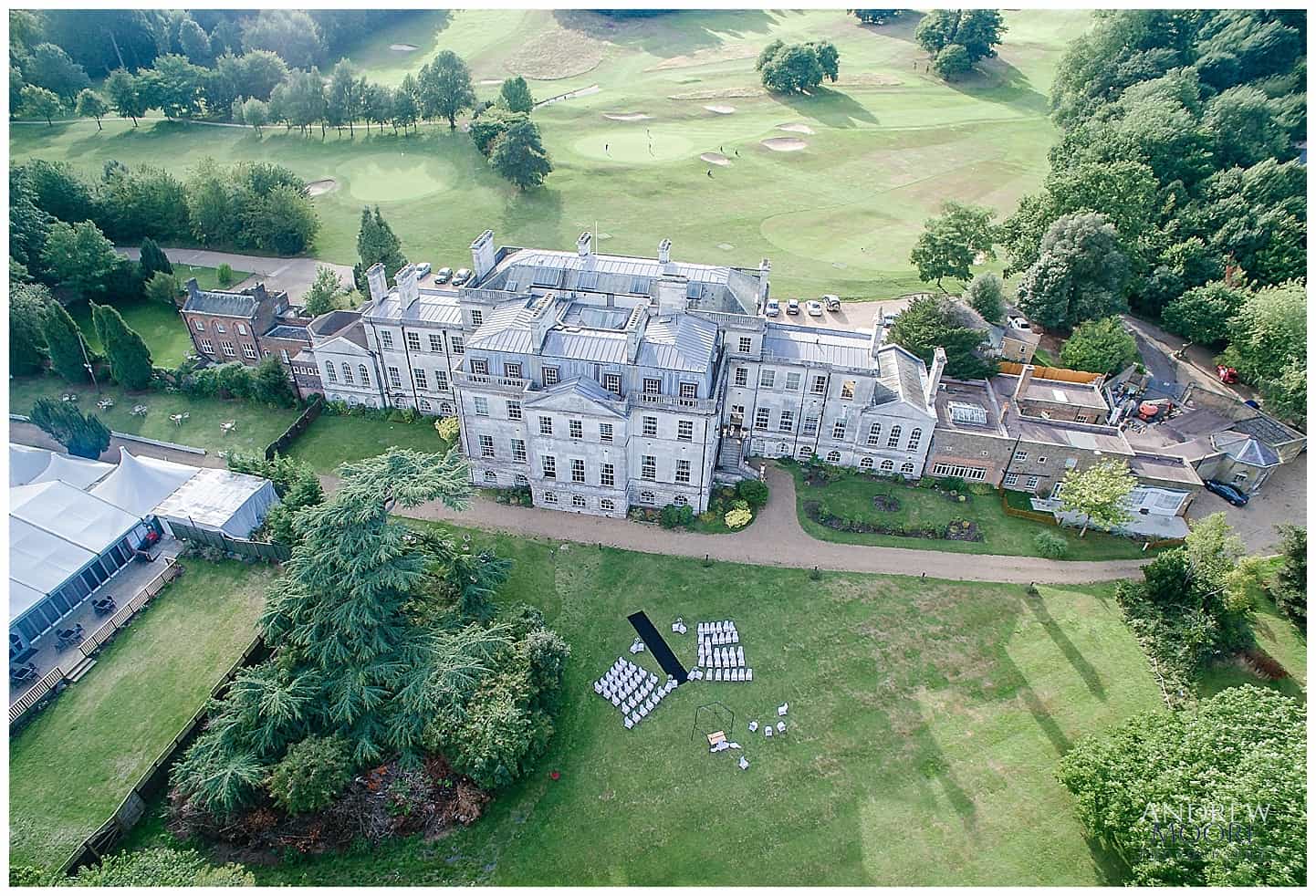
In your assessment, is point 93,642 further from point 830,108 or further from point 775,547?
point 830,108

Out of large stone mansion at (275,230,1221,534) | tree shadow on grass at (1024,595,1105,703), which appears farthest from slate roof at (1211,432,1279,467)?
tree shadow on grass at (1024,595,1105,703)

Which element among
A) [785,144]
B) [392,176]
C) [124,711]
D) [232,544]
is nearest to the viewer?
[124,711]

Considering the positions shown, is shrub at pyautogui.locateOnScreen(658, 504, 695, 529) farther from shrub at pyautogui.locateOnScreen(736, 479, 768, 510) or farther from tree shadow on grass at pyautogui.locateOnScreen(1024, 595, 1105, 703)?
tree shadow on grass at pyautogui.locateOnScreen(1024, 595, 1105, 703)

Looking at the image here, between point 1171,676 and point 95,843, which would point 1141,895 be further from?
point 95,843

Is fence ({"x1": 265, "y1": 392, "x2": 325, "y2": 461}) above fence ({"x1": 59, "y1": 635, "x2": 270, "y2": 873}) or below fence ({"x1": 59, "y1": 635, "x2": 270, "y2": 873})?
above

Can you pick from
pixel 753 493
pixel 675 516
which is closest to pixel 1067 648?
pixel 753 493

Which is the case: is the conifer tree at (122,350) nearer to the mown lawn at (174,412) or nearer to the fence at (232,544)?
the mown lawn at (174,412)
